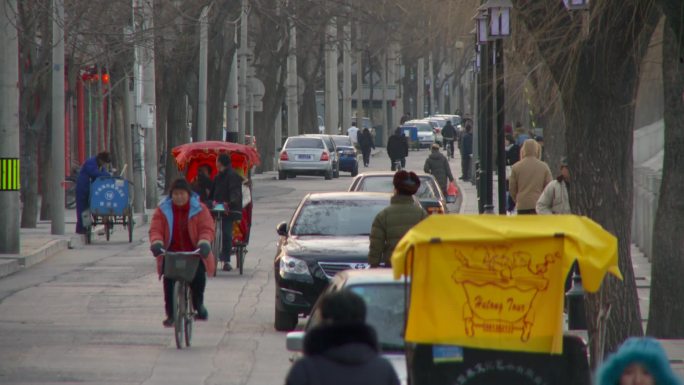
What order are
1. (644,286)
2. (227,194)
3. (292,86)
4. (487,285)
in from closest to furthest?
(487,285) < (644,286) < (227,194) < (292,86)

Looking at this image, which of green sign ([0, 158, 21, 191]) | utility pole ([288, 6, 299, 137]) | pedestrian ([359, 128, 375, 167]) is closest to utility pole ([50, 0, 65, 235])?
green sign ([0, 158, 21, 191])

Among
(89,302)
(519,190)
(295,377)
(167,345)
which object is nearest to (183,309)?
(167,345)

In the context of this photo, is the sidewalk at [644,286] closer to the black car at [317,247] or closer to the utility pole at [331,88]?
the black car at [317,247]

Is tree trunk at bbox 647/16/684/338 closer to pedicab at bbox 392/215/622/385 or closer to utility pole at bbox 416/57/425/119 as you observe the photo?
pedicab at bbox 392/215/622/385

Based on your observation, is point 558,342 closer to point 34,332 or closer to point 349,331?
point 349,331

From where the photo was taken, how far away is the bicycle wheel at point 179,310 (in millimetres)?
13889

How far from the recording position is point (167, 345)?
46.8 feet

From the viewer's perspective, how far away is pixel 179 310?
13914mm

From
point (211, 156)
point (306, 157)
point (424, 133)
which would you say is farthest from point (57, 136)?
point (424, 133)

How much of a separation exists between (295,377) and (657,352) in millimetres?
1323

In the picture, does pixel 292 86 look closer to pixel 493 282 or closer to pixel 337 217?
pixel 337 217

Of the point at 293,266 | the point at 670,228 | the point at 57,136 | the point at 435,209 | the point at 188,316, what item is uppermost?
the point at 57,136

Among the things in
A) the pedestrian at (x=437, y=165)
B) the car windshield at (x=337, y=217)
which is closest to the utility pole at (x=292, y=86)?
the pedestrian at (x=437, y=165)

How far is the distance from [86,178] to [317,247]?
12.5m
